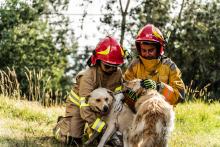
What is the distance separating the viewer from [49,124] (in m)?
9.62

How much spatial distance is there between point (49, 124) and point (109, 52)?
2949mm

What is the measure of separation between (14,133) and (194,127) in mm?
3752

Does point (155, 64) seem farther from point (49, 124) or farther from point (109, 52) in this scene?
point (49, 124)

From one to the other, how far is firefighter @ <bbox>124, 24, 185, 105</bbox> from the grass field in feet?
4.30

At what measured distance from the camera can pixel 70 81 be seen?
160 ft

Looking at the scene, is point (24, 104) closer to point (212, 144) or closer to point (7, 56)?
point (212, 144)

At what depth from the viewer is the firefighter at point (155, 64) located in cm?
732

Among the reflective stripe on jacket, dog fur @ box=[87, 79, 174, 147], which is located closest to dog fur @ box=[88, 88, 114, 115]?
dog fur @ box=[87, 79, 174, 147]

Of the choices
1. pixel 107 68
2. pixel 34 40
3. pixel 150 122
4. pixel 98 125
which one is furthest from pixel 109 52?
pixel 34 40

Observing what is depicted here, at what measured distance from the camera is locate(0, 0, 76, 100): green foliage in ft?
137

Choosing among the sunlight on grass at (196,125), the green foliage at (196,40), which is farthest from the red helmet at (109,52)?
the green foliage at (196,40)

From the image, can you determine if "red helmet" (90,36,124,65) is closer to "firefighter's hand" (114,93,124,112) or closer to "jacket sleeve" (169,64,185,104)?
"firefighter's hand" (114,93,124,112)

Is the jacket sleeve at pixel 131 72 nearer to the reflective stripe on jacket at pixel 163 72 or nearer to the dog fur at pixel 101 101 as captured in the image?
the reflective stripe on jacket at pixel 163 72

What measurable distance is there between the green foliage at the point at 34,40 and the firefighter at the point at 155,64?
106ft
